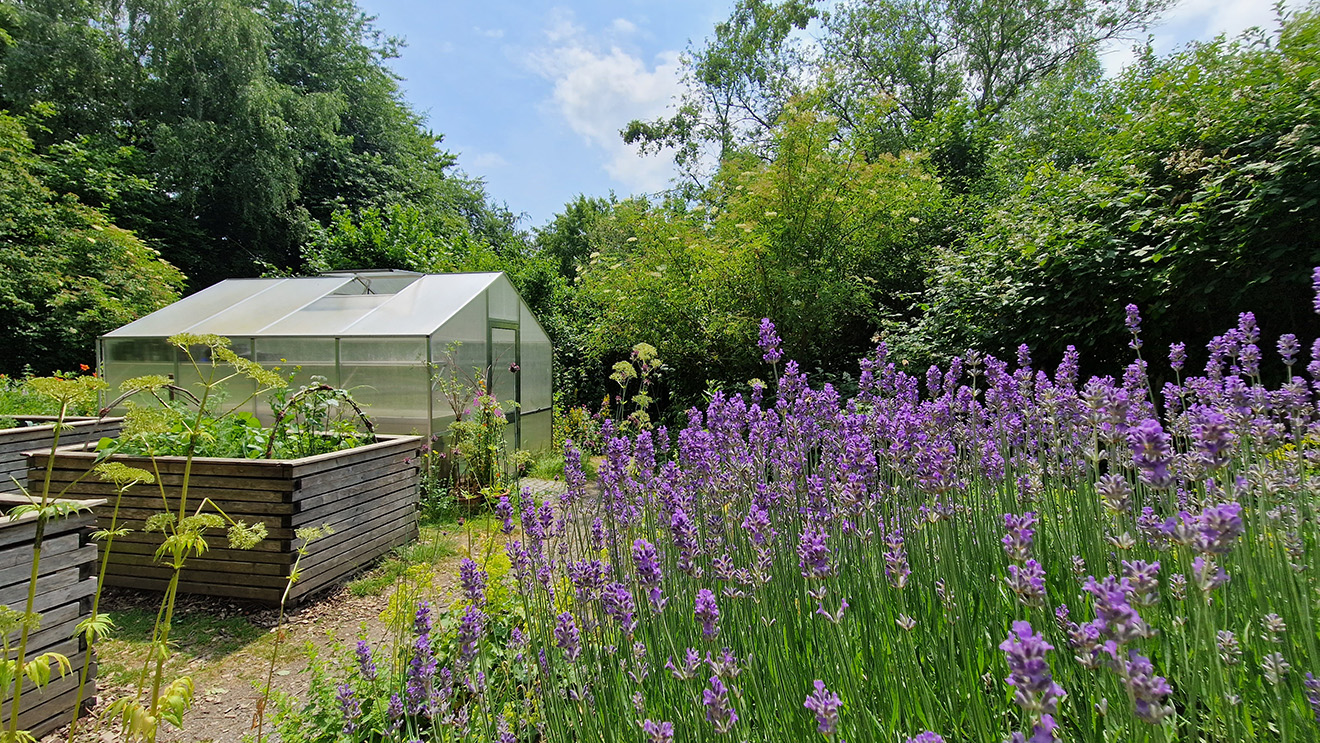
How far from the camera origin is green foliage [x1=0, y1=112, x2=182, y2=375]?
34.0 ft

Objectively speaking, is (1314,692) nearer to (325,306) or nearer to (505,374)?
(505,374)

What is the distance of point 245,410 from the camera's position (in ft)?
22.3

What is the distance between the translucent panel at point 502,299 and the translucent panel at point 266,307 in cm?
215

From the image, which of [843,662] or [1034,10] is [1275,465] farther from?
[1034,10]

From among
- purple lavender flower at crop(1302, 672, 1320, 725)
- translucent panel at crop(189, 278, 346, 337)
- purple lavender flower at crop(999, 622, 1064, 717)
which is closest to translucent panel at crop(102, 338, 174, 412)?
translucent panel at crop(189, 278, 346, 337)

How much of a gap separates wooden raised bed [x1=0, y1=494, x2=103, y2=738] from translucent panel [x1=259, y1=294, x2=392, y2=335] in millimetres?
4028

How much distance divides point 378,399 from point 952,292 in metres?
6.42

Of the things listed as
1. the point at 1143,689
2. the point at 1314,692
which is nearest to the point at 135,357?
the point at 1143,689

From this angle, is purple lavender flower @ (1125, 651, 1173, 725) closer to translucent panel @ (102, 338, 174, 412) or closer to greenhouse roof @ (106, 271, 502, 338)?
greenhouse roof @ (106, 271, 502, 338)

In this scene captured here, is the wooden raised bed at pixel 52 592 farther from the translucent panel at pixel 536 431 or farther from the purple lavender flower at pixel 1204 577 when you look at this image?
the translucent panel at pixel 536 431

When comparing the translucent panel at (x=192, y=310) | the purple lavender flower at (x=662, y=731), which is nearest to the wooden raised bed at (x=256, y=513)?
the translucent panel at (x=192, y=310)

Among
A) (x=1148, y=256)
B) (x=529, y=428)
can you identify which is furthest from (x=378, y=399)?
(x=1148, y=256)

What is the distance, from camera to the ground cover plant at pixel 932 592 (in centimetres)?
102

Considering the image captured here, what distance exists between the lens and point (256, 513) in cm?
394
